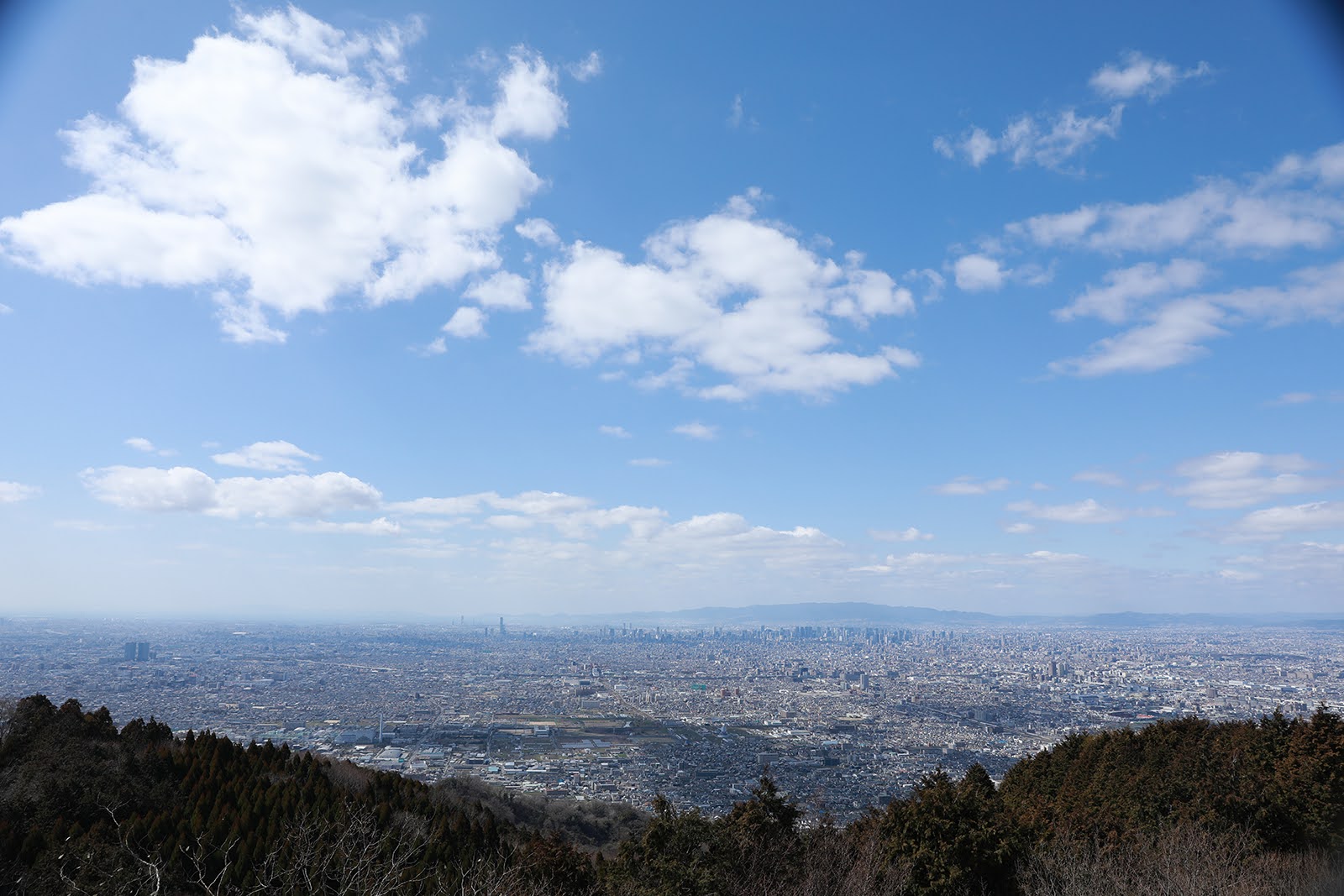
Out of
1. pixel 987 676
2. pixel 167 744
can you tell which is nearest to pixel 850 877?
pixel 167 744

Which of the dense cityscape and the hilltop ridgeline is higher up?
the hilltop ridgeline

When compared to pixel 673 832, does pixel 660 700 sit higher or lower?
lower

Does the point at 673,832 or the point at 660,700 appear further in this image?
the point at 660,700

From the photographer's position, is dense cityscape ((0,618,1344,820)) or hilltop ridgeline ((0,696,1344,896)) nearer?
hilltop ridgeline ((0,696,1344,896))

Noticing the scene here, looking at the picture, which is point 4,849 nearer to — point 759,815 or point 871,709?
point 759,815

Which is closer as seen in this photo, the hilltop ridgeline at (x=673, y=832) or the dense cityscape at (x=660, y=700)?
the hilltop ridgeline at (x=673, y=832)
